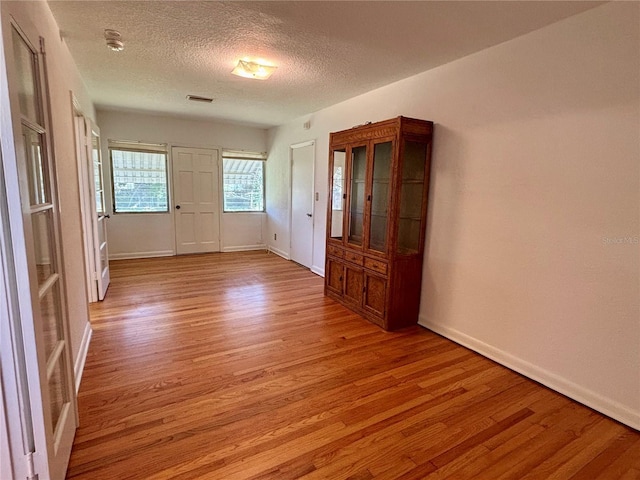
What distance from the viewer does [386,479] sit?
1.58 m

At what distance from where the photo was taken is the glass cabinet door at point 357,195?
3504 mm

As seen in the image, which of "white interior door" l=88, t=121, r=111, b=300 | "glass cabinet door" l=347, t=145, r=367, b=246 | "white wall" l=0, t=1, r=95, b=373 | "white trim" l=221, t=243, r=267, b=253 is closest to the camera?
"white wall" l=0, t=1, r=95, b=373

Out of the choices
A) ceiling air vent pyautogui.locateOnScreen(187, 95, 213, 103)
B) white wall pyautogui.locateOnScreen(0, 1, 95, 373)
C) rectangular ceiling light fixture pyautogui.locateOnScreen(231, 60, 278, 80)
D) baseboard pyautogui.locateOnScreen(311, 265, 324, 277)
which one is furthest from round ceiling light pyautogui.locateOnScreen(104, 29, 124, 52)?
baseboard pyautogui.locateOnScreen(311, 265, 324, 277)

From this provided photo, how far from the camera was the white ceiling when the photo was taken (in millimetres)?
2095

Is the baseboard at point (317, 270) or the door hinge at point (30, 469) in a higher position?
the door hinge at point (30, 469)

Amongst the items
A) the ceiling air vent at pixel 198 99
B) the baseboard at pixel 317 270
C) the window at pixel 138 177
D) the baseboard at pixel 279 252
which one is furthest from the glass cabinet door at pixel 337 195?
the window at pixel 138 177

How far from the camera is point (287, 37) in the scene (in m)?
2.50

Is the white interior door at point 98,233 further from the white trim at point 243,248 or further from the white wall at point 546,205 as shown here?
the white wall at point 546,205

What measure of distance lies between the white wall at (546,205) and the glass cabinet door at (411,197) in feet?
0.39

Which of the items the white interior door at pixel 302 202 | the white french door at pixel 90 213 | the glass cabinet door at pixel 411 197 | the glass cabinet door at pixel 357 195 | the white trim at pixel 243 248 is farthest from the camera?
the white trim at pixel 243 248

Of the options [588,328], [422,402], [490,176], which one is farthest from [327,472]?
[490,176]

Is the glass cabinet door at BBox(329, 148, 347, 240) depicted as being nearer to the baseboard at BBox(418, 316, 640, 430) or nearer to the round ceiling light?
the baseboard at BBox(418, 316, 640, 430)

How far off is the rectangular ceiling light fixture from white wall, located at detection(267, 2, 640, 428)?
1.41 meters

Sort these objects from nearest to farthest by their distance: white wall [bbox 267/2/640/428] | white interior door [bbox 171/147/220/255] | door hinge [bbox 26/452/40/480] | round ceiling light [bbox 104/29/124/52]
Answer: door hinge [bbox 26/452/40/480], white wall [bbox 267/2/640/428], round ceiling light [bbox 104/29/124/52], white interior door [bbox 171/147/220/255]
